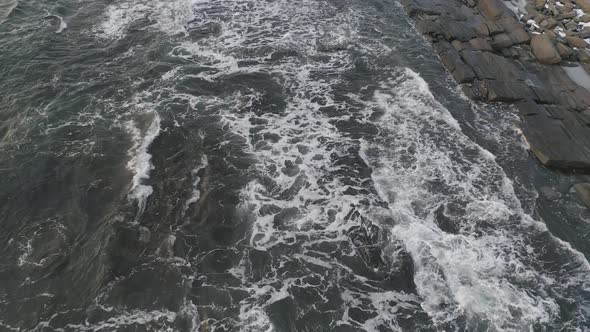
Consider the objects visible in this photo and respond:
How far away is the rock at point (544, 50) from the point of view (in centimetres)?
1866

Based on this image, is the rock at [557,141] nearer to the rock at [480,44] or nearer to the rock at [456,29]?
the rock at [480,44]

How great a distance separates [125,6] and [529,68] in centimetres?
2135

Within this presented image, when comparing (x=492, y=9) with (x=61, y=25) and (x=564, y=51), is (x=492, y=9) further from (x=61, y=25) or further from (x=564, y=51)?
(x=61, y=25)

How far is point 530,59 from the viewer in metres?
19.0

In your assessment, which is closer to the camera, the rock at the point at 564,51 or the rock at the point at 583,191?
the rock at the point at 583,191

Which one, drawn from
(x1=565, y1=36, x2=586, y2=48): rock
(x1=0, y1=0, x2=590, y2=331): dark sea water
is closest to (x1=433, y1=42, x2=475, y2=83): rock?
(x1=0, y1=0, x2=590, y2=331): dark sea water

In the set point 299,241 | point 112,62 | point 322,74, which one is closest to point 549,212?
point 299,241

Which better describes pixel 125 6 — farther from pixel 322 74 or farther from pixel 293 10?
pixel 322 74

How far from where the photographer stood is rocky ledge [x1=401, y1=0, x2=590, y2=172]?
15.4 m

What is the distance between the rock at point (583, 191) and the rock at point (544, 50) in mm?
8015

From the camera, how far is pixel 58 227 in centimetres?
1163

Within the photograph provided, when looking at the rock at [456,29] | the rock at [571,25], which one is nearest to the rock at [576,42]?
the rock at [571,25]

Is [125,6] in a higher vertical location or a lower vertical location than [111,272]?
higher

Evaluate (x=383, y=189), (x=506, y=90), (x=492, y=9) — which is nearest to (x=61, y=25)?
(x=383, y=189)
